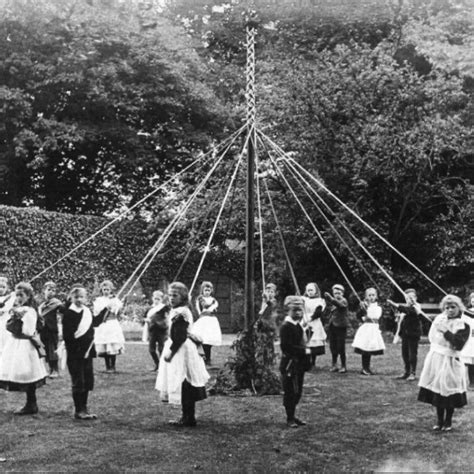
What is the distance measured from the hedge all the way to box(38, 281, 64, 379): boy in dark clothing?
23.2 ft

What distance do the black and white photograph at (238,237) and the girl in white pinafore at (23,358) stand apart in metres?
0.02

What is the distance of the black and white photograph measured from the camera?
747 cm

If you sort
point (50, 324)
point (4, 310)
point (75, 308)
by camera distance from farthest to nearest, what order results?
point (50, 324), point (4, 310), point (75, 308)

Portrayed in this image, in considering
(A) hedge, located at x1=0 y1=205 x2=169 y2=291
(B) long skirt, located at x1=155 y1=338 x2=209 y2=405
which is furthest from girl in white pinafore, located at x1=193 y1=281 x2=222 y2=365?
(A) hedge, located at x1=0 y1=205 x2=169 y2=291

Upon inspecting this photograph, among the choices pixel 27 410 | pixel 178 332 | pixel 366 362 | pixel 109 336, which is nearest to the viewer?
pixel 178 332

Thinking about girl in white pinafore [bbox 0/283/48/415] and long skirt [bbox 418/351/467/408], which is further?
girl in white pinafore [bbox 0/283/48/415]

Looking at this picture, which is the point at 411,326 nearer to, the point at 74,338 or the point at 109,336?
the point at 109,336

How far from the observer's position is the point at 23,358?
26.2 feet

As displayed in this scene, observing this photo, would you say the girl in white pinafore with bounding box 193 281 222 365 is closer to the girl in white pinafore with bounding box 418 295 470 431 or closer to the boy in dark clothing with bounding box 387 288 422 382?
the boy in dark clothing with bounding box 387 288 422 382

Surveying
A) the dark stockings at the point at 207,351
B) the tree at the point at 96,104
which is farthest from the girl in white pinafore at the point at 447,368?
the tree at the point at 96,104

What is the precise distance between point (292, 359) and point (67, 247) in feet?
42.2

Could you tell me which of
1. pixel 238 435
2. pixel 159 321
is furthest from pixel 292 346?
pixel 159 321

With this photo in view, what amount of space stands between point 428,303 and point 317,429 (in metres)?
14.3

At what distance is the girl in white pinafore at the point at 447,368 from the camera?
7379mm
